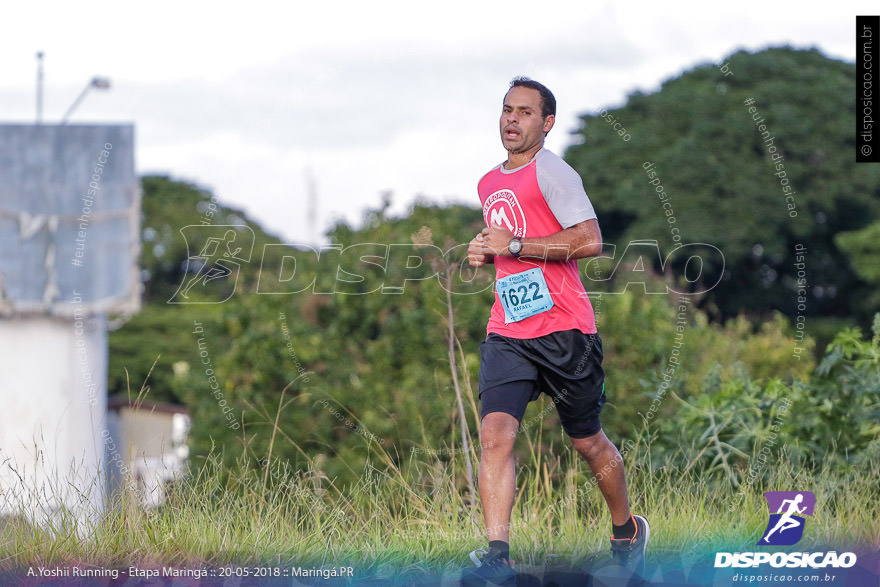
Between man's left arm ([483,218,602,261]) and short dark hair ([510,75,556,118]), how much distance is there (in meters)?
0.45

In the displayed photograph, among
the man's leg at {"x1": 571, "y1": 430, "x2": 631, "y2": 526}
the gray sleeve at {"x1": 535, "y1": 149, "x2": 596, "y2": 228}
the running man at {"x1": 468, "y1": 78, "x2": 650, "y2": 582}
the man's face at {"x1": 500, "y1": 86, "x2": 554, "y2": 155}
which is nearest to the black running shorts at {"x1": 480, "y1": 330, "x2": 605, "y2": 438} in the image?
the running man at {"x1": 468, "y1": 78, "x2": 650, "y2": 582}

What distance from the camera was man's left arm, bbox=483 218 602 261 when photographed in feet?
11.8

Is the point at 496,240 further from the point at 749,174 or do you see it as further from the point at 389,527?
the point at 749,174

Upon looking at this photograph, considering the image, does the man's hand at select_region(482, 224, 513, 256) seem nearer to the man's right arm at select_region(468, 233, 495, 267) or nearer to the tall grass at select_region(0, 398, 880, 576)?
the man's right arm at select_region(468, 233, 495, 267)

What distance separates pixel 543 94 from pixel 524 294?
2.36 feet

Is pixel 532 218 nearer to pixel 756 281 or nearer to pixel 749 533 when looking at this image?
pixel 749 533

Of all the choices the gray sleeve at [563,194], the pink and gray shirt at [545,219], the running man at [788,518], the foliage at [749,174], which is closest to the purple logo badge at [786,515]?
the running man at [788,518]

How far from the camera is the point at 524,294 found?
146 inches

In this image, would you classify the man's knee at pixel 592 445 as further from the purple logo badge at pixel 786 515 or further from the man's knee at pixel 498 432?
the purple logo badge at pixel 786 515

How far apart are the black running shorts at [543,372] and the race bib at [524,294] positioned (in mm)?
94

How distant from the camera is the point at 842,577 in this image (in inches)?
149

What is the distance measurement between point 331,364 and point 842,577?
19.0ft

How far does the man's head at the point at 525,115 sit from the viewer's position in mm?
3734

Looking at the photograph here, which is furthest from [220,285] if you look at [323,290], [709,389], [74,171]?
[709,389]
